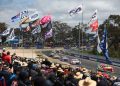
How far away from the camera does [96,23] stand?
38.3 meters

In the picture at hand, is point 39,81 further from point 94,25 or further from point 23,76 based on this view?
point 94,25

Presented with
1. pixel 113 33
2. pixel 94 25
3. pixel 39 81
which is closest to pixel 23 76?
pixel 39 81

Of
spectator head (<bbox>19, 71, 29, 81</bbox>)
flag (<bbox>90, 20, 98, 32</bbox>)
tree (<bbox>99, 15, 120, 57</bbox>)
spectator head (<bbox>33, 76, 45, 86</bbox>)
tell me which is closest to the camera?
spectator head (<bbox>33, 76, 45, 86</bbox>)

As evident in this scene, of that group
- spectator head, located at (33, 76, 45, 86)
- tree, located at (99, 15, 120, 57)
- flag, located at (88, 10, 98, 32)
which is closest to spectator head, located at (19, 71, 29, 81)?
spectator head, located at (33, 76, 45, 86)

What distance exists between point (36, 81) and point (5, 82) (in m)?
1.79

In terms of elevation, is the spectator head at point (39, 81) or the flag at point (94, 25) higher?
the flag at point (94, 25)

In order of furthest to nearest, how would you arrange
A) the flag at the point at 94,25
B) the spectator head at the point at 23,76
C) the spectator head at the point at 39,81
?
the flag at the point at 94,25 → the spectator head at the point at 23,76 → the spectator head at the point at 39,81

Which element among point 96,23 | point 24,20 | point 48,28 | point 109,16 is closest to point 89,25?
point 96,23

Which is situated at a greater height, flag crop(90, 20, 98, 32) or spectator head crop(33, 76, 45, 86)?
flag crop(90, 20, 98, 32)

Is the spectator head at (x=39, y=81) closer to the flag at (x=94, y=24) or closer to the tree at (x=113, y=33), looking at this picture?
the flag at (x=94, y=24)

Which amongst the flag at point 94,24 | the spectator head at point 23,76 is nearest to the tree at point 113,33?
the flag at point 94,24

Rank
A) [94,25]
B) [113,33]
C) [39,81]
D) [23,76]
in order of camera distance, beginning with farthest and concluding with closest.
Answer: [113,33], [94,25], [23,76], [39,81]

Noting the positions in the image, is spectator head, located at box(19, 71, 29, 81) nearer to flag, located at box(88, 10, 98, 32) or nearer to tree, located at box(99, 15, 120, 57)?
flag, located at box(88, 10, 98, 32)

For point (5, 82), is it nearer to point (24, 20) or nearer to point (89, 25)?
point (89, 25)
